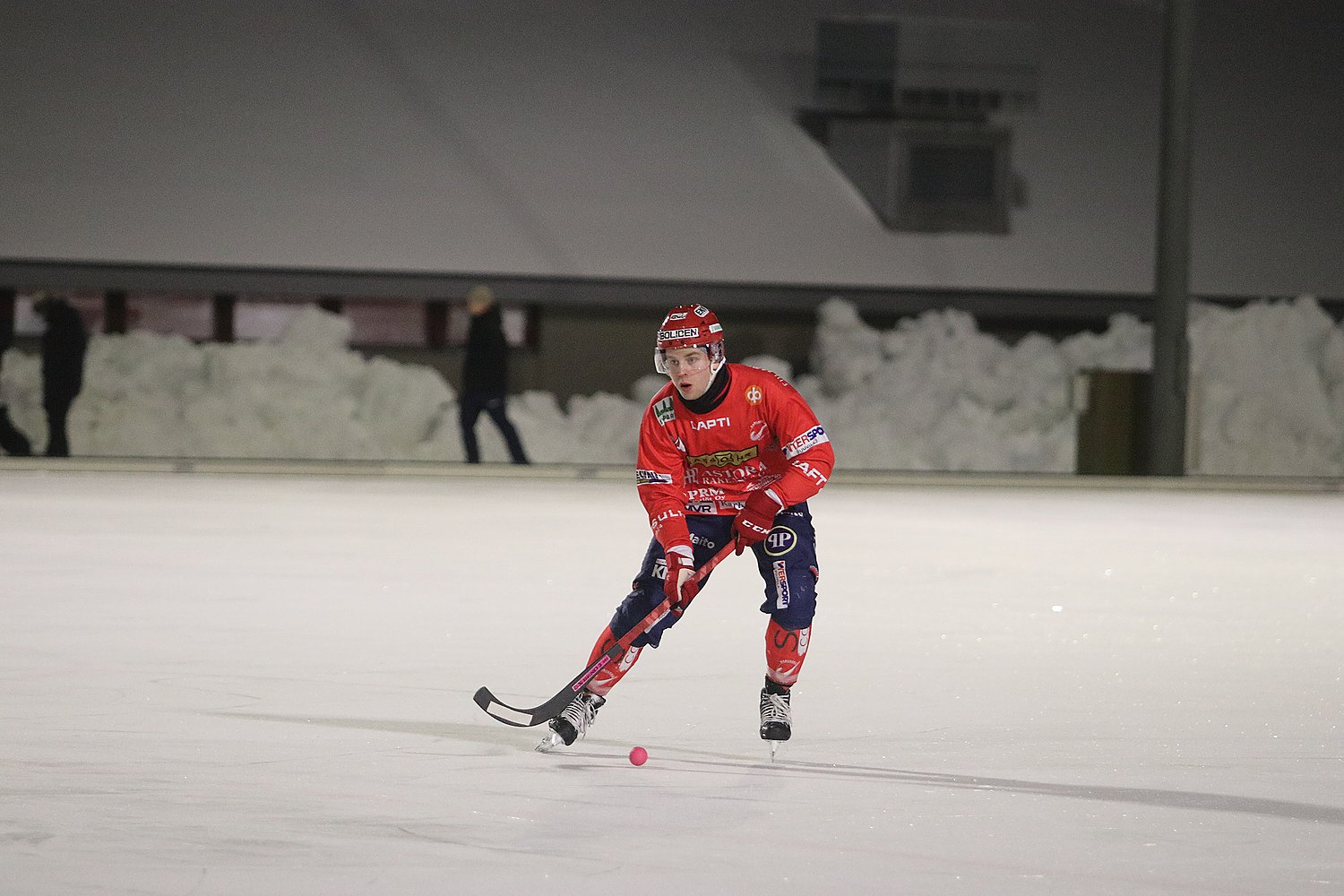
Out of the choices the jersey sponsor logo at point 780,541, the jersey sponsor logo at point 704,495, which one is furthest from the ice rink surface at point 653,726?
the jersey sponsor logo at point 704,495

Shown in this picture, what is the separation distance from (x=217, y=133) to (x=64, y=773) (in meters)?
16.6

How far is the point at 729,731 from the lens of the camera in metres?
5.42

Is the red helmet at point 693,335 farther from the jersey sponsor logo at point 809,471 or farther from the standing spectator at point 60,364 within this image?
the standing spectator at point 60,364

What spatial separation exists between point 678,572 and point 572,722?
0.54m

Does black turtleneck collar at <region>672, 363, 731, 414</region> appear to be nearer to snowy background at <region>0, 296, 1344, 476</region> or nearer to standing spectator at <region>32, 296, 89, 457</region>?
standing spectator at <region>32, 296, 89, 457</region>

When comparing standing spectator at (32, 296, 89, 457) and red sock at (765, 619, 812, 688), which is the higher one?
standing spectator at (32, 296, 89, 457)

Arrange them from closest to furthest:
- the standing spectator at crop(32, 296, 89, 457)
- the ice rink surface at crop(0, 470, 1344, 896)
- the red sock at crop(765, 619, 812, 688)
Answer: the ice rink surface at crop(0, 470, 1344, 896), the red sock at crop(765, 619, 812, 688), the standing spectator at crop(32, 296, 89, 457)

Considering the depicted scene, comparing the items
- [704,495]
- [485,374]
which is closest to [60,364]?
[485,374]

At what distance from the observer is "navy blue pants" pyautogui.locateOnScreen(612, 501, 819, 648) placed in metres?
5.24

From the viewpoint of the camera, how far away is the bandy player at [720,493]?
518 centimetres

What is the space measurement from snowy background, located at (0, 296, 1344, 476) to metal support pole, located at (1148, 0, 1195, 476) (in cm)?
54

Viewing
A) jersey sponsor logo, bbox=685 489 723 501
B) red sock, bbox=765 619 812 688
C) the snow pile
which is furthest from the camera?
the snow pile

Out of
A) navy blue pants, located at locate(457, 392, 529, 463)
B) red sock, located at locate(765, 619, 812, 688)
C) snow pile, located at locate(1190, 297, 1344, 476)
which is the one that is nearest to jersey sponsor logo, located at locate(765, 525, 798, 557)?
red sock, located at locate(765, 619, 812, 688)

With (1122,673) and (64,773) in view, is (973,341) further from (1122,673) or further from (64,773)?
(64,773)
